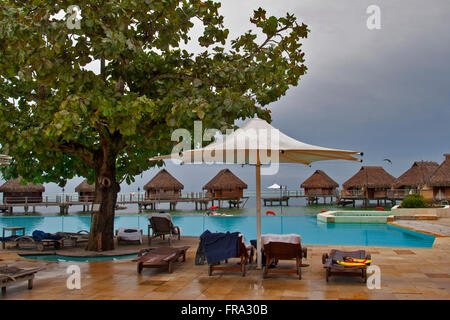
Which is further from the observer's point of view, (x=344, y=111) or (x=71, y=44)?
(x=344, y=111)

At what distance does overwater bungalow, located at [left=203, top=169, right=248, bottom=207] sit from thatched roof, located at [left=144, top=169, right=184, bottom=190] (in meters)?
3.38

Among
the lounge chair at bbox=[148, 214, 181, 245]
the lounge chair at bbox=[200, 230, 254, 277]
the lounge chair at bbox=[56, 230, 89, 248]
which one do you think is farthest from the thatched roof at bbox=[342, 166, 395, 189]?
the lounge chair at bbox=[200, 230, 254, 277]

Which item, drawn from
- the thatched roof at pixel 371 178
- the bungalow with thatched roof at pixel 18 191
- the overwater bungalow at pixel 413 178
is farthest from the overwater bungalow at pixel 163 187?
the overwater bungalow at pixel 413 178

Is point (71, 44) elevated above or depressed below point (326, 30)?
below

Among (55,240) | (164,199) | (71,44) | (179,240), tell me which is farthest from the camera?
(164,199)

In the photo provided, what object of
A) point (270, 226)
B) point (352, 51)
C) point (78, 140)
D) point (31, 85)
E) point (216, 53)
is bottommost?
point (270, 226)

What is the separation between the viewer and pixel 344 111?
24.1 metres

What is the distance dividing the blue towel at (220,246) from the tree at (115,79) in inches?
84.3

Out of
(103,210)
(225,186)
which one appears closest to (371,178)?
(225,186)

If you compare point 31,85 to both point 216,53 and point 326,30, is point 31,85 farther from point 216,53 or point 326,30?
point 326,30

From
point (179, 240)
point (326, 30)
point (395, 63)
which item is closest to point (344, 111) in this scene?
point (395, 63)

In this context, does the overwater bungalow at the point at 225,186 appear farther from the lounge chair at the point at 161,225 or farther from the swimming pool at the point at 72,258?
the swimming pool at the point at 72,258

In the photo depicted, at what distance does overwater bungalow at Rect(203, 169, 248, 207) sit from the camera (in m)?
40.9

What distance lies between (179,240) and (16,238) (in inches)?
163
